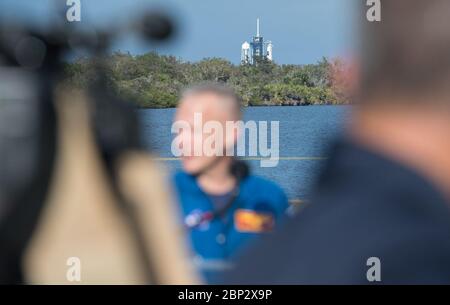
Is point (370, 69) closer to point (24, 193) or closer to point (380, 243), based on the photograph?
point (380, 243)

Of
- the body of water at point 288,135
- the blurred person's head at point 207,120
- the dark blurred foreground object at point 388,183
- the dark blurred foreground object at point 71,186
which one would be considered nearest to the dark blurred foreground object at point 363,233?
the dark blurred foreground object at point 388,183

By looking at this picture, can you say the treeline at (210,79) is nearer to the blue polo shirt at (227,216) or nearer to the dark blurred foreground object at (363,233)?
the blue polo shirt at (227,216)

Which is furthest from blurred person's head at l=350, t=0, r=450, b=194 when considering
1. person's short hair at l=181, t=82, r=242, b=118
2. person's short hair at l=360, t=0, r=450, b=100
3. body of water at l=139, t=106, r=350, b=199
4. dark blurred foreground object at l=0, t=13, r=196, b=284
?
person's short hair at l=181, t=82, r=242, b=118

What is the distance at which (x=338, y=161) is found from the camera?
1.31 ft

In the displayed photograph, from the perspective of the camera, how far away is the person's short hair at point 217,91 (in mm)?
1519

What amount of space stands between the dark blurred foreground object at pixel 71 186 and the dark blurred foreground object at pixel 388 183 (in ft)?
2.69

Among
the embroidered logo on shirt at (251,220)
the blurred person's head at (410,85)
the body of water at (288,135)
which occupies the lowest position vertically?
the embroidered logo on shirt at (251,220)

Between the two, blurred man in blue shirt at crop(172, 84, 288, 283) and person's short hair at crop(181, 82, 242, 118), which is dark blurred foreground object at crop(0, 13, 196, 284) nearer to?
blurred man in blue shirt at crop(172, 84, 288, 283)

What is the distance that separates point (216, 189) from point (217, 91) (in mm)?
203

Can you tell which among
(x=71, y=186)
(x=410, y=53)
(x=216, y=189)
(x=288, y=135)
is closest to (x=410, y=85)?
(x=410, y=53)

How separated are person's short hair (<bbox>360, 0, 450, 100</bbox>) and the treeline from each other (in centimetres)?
102

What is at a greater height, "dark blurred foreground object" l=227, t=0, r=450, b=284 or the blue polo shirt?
"dark blurred foreground object" l=227, t=0, r=450, b=284

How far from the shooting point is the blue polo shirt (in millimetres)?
1332

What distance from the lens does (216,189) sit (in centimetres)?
146
